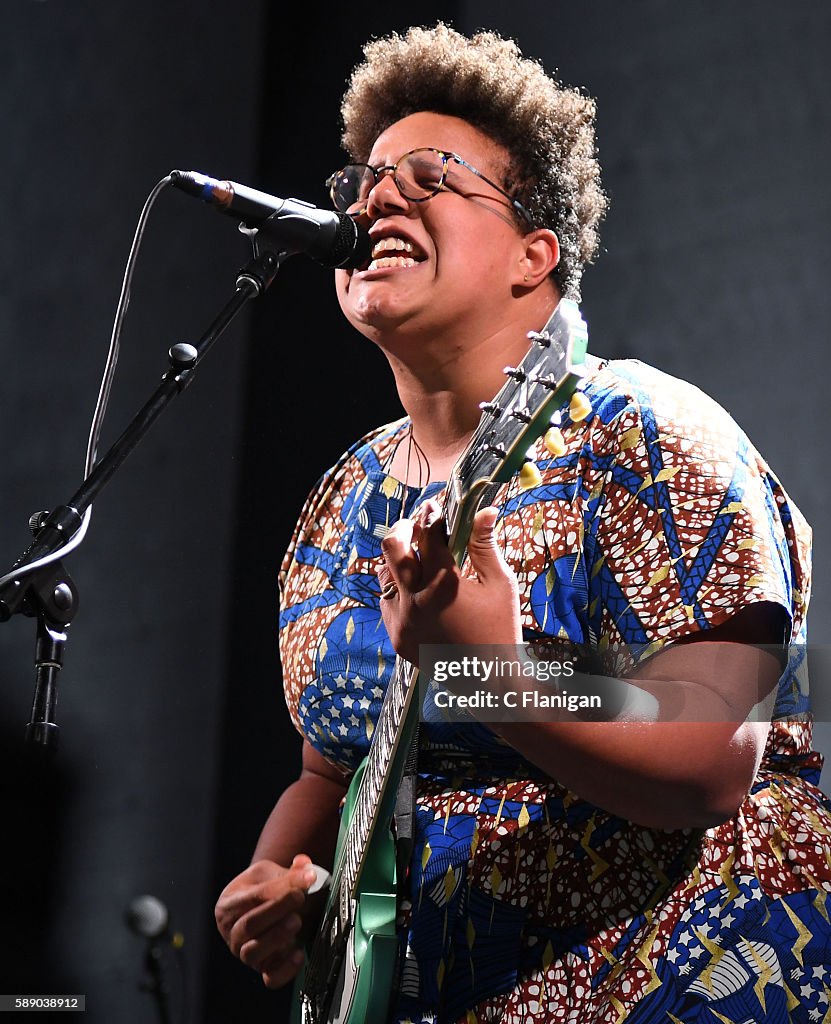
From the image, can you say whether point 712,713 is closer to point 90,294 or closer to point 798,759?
point 798,759

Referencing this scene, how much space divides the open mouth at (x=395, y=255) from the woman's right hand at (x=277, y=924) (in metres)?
0.70

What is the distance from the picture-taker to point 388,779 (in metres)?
1.11

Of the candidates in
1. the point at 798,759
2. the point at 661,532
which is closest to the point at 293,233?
the point at 661,532

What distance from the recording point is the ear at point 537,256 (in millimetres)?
1378

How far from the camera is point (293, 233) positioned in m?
1.23

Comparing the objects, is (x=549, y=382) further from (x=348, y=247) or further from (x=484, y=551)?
(x=348, y=247)

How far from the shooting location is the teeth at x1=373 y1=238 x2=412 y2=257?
133 centimetres

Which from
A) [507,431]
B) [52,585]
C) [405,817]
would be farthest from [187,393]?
[507,431]

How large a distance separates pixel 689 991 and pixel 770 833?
0.52ft

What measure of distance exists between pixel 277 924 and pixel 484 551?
664mm

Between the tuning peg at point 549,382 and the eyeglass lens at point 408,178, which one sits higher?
the eyeglass lens at point 408,178

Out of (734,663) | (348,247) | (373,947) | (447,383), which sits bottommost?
(373,947)

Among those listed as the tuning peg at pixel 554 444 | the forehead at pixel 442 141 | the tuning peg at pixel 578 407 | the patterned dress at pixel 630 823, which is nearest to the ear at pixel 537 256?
the forehead at pixel 442 141

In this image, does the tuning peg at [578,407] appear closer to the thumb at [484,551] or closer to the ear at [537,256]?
the thumb at [484,551]
